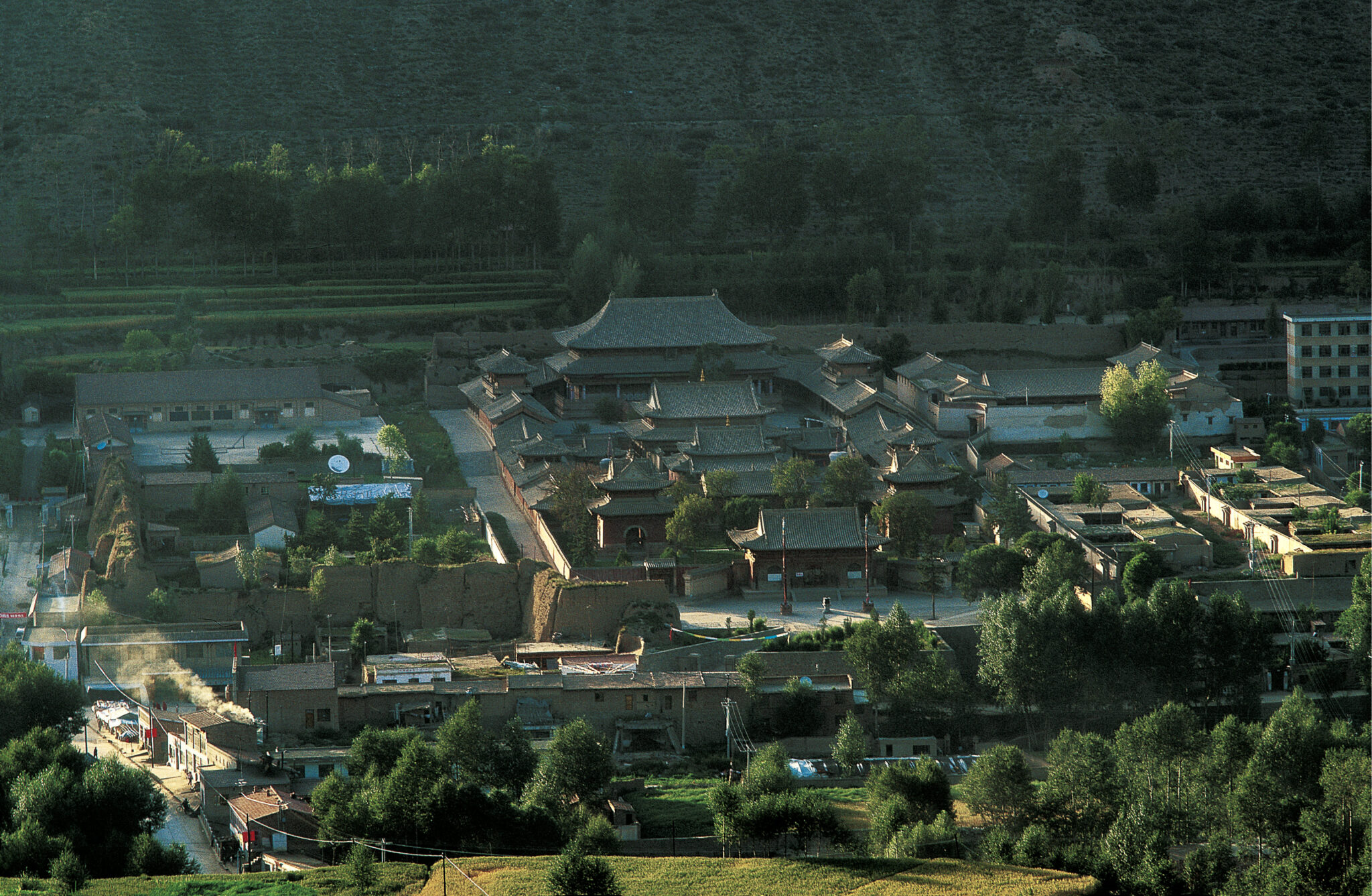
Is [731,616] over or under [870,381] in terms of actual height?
under

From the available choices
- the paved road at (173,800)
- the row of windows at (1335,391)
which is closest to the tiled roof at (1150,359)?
the row of windows at (1335,391)

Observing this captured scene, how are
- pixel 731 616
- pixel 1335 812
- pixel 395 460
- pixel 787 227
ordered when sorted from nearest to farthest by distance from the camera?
pixel 1335 812 < pixel 731 616 < pixel 395 460 < pixel 787 227

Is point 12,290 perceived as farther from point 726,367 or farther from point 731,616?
point 731,616

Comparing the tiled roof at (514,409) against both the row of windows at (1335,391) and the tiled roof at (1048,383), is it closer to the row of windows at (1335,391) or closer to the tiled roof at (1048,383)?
the tiled roof at (1048,383)

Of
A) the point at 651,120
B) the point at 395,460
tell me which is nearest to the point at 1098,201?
the point at 651,120

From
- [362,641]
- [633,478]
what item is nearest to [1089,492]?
[633,478]

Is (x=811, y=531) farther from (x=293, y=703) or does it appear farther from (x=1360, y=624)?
(x=293, y=703)
